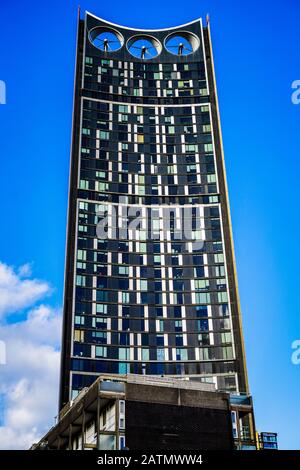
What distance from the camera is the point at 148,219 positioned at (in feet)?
493

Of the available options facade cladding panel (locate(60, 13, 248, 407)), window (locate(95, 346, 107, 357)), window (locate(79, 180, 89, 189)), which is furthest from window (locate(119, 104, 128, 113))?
window (locate(95, 346, 107, 357))

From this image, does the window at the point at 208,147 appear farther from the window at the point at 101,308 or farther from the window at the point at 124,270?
the window at the point at 101,308

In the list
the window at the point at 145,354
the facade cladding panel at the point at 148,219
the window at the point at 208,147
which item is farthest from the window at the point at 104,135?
the window at the point at 145,354

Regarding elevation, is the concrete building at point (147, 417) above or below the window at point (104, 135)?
below

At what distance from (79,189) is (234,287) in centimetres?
4194

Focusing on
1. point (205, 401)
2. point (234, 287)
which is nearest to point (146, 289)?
point (234, 287)

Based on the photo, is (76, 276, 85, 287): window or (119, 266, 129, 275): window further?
(119, 266, 129, 275): window

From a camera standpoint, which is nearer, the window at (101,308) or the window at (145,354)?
the window at (145,354)

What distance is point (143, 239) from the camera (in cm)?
14662

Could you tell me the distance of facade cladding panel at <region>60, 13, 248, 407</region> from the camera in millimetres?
133500

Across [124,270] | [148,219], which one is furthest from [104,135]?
[124,270]

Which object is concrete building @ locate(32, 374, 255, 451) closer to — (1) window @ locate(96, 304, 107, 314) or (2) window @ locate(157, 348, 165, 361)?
(2) window @ locate(157, 348, 165, 361)

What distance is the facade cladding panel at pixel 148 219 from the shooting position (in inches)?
5256
